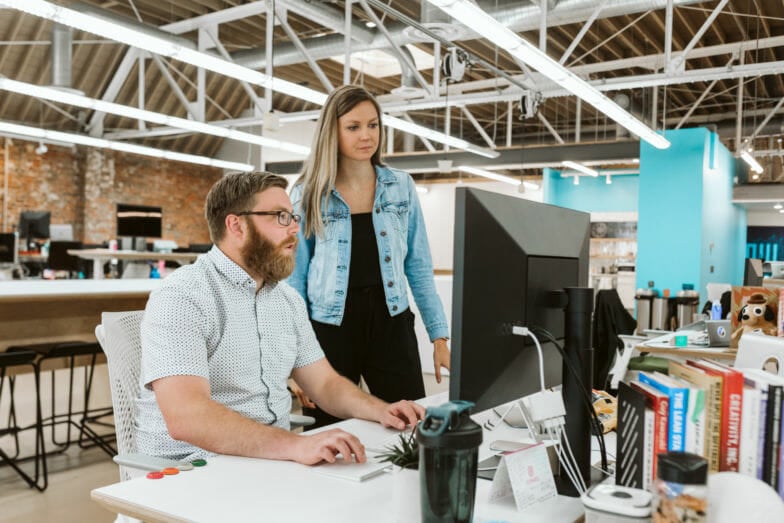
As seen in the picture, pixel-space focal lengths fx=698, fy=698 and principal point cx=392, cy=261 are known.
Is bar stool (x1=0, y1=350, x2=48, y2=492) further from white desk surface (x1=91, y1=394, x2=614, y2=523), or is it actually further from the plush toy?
the plush toy

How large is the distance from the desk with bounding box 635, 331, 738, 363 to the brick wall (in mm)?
11391

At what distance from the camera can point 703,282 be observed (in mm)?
10023

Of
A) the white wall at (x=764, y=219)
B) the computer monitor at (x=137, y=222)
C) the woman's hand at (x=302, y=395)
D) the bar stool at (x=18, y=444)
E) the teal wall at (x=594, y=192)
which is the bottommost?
the bar stool at (x=18, y=444)

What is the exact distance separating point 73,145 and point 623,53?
385 inches

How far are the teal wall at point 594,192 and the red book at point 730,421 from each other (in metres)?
13.7

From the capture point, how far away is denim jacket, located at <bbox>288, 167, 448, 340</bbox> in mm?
2111

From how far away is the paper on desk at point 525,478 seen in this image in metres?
1.13

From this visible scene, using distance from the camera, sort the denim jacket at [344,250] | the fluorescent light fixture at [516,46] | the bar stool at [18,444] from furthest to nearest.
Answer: the fluorescent light fixture at [516,46], the bar stool at [18,444], the denim jacket at [344,250]

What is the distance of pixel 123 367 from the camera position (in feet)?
5.82

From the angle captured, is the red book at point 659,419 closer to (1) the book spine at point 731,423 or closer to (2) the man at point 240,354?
(1) the book spine at point 731,423

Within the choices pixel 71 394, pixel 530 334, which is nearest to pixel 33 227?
pixel 71 394

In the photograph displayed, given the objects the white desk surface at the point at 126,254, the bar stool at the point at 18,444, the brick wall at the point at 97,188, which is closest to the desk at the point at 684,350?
the bar stool at the point at 18,444

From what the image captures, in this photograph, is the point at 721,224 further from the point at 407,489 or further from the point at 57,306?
the point at 407,489

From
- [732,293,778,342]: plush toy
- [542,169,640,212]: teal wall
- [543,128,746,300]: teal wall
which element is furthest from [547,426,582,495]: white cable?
[542,169,640,212]: teal wall
